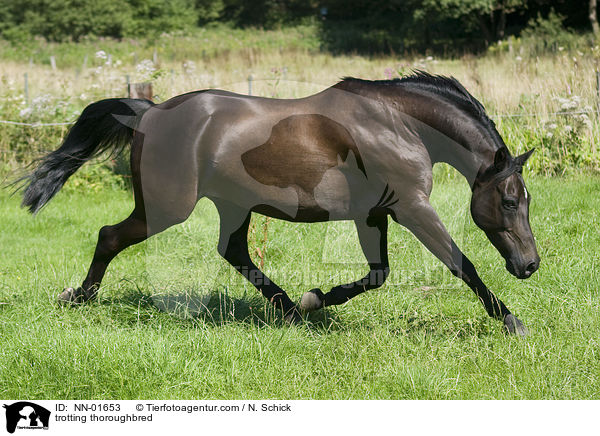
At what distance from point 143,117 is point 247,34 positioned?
124 feet

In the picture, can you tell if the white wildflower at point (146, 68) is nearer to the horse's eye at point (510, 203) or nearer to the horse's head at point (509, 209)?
the horse's head at point (509, 209)

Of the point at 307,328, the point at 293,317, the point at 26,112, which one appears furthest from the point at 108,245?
the point at 26,112

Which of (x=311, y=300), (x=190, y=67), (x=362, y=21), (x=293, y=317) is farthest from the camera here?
(x=362, y=21)

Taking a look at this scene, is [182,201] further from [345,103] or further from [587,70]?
[587,70]

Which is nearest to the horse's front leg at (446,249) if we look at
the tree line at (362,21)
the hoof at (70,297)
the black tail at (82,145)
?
the black tail at (82,145)

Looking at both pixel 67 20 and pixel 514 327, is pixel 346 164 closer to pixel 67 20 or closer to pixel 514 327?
pixel 514 327

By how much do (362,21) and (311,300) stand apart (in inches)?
1666

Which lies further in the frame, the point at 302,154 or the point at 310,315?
the point at 310,315

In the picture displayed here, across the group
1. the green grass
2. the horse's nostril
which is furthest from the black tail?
the horse's nostril

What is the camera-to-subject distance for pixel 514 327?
3.85m

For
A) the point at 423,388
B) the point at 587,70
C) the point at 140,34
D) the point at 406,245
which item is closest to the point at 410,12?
the point at 140,34

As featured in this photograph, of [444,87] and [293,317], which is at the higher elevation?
[444,87]

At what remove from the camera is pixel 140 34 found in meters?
39.2
